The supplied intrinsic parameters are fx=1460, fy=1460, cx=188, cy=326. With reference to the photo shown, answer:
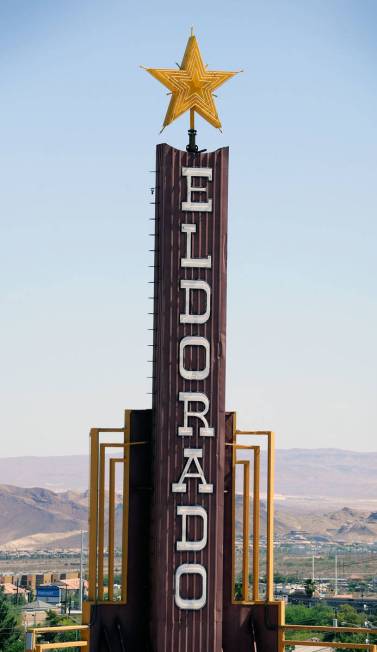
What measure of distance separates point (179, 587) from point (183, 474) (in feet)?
7.96

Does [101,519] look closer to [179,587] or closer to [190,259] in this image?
[179,587]

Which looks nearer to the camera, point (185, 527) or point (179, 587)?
point (179, 587)

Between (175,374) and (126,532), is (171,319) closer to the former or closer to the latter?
(175,374)

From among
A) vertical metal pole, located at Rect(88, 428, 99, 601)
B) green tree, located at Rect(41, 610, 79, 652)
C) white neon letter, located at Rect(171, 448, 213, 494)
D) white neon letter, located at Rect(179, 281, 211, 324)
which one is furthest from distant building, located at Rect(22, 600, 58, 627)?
white neon letter, located at Rect(179, 281, 211, 324)

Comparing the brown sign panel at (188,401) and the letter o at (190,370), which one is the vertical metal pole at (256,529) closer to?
the brown sign panel at (188,401)

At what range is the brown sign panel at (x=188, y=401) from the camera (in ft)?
104

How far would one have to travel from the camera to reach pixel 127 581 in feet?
108

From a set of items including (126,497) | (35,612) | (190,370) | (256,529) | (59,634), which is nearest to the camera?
(190,370)

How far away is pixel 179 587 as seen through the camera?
31500 millimetres

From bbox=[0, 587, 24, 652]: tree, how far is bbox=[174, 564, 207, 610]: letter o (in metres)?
67.2

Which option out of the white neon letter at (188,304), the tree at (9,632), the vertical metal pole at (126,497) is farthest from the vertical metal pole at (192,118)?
the tree at (9,632)

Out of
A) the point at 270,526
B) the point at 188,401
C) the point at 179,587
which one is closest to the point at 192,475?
the point at 188,401

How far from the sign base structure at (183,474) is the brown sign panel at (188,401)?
0.07 ft

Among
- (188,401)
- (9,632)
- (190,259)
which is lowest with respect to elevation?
(9,632)
